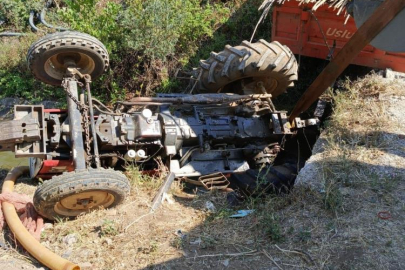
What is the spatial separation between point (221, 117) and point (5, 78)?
5.57 metres

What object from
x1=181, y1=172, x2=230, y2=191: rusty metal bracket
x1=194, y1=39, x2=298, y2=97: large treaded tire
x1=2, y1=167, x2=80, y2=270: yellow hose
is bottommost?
x1=2, y1=167, x2=80, y2=270: yellow hose

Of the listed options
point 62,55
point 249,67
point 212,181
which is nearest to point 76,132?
point 62,55

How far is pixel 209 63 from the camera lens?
6.20 metres

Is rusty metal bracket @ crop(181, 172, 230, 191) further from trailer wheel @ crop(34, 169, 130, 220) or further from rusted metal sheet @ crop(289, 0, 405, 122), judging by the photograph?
rusted metal sheet @ crop(289, 0, 405, 122)

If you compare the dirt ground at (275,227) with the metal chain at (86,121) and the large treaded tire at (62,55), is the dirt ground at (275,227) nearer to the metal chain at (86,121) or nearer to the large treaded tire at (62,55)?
the metal chain at (86,121)

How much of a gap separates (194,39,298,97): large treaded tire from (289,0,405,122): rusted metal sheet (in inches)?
28.6

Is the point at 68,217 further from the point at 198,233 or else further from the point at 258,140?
the point at 258,140

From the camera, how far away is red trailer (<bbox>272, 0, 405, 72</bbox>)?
644cm

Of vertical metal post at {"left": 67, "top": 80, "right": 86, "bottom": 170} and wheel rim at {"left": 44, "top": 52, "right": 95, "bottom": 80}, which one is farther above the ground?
wheel rim at {"left": 44, "top": 52, "right": 95, "bottom": 80}

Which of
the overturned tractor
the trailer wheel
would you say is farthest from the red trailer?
the trailer wheel

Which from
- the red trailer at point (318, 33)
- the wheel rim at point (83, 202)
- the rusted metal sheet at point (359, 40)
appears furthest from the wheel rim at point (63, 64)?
the red trailer at point (318, 33)

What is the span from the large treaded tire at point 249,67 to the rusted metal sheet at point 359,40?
725 millimetres

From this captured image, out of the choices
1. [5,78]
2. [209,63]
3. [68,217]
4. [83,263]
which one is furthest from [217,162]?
[5,78]

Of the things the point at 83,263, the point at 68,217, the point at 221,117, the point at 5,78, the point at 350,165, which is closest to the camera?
the point at 83,263
